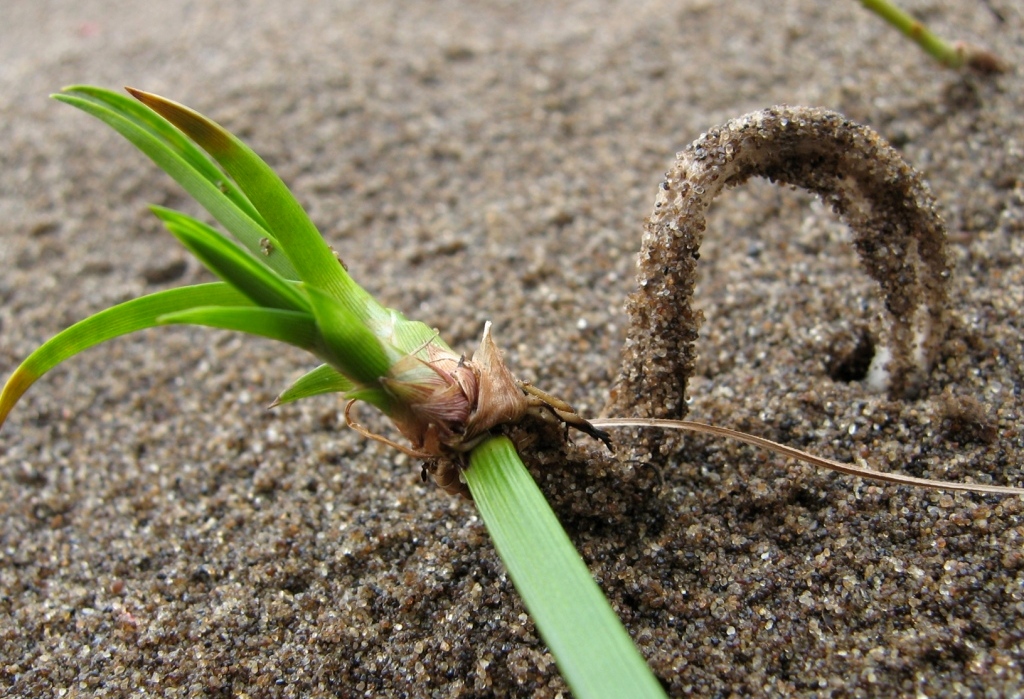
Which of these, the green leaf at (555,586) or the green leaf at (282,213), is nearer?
the green leaf at (555,586)

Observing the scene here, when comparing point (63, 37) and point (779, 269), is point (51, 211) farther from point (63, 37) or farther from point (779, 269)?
point (779, 269)

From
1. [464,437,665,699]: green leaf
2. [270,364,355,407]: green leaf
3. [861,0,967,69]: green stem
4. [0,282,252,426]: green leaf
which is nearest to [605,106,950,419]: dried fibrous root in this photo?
[464,437,665,699]: green leaf

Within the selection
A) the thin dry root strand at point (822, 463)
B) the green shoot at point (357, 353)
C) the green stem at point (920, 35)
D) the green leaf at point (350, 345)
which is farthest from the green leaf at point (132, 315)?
the green stem at point (920, 35)

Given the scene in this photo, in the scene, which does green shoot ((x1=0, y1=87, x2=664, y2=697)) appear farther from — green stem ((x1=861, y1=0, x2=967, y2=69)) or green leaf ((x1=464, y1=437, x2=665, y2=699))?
green stem ((x1=861, y1=0, x2=967, y2=69))

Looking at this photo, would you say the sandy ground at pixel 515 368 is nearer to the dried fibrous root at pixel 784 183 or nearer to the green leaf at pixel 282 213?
the dried fibrous root at pixel 784 183

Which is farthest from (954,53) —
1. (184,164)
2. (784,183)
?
(184,164)

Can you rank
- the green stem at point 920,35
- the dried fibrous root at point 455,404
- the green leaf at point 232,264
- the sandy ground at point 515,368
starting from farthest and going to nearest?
the green stem at point 920,35 → the sandy ground at point 515,368 → the dried fibrous root at point 455,404 → the green leaf at point 232,264

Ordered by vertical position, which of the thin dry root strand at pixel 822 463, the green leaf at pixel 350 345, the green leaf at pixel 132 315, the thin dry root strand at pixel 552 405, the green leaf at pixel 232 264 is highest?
the green leaf at pixel 132 315
